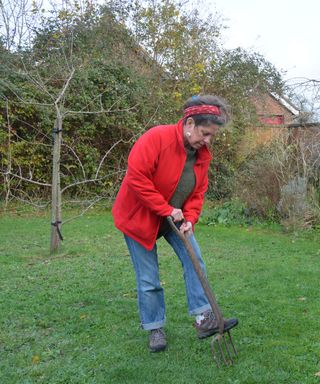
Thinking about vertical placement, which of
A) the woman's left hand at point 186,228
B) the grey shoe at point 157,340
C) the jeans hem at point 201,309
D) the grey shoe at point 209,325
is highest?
the woman's left hand at point 186,228

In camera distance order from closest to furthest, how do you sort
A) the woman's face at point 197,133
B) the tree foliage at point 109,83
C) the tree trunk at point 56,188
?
the woman's face at point 197,133
the tree trunk at point 56,188
the tree foliage at point 109,83

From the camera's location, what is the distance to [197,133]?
324 cm

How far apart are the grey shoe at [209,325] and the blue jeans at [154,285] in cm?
Result: 6

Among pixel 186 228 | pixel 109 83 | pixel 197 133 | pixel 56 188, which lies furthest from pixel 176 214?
pixel 109 83

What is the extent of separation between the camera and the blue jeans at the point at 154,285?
11.2 ft

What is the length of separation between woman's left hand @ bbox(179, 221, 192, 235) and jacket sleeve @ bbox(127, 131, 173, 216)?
8.4 inches

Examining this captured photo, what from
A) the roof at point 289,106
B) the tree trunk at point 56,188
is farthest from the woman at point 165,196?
the roof at point 289,106

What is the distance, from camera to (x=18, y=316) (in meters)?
4.32

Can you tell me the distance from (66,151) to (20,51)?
296 centimetres

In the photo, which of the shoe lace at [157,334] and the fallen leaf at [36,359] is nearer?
the fallen leaf at [36,359]

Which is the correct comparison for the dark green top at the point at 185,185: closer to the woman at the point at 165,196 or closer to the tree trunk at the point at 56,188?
the woman at the point at 165,196

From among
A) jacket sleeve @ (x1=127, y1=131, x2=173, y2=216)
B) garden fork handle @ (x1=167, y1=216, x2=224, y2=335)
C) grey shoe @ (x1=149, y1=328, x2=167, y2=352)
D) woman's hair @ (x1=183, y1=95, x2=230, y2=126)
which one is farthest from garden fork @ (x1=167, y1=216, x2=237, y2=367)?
woman's hair @ (x1=183, y1=95, x2=230, y2=126)

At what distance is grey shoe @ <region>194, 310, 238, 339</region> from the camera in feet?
10.5

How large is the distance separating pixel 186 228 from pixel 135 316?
1.27 meters
